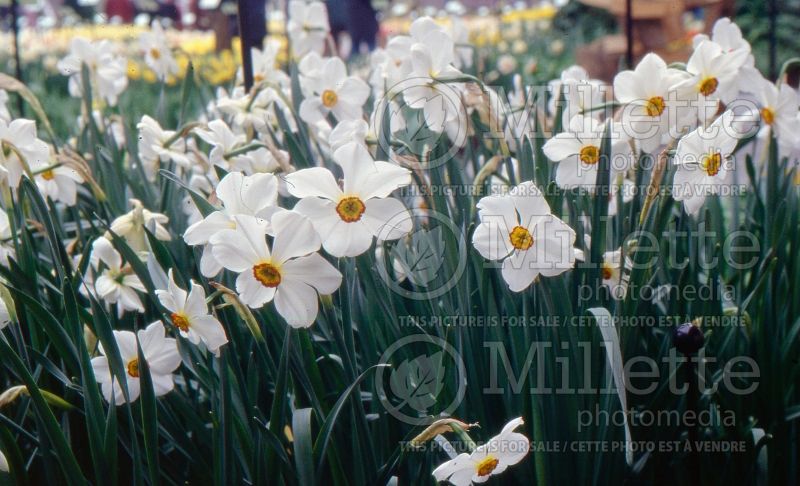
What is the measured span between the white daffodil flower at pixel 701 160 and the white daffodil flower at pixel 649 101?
123 mm

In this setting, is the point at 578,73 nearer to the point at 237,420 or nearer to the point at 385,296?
the point at 385,296

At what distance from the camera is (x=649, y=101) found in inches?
50.3

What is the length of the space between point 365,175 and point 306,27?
1.30m

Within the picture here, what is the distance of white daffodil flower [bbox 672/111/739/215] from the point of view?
1132 millimetres

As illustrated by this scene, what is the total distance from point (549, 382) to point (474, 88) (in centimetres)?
55

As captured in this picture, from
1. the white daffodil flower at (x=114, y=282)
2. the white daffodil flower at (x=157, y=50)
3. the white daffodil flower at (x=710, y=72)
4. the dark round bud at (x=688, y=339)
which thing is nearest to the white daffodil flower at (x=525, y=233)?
the dark round bud at (x=688, y=339)

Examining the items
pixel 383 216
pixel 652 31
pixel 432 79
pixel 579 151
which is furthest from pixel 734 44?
pixel 652 31

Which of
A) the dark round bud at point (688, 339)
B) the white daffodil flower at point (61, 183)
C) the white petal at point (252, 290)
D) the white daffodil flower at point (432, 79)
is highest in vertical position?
the white daffodil flower at point (432, 79)

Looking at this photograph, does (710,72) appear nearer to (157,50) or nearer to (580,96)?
(580,96)

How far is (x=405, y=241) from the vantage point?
4.43ft

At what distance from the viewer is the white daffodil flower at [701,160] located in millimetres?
1132

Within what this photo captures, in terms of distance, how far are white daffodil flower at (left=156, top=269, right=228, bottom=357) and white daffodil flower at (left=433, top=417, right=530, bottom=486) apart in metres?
0.30

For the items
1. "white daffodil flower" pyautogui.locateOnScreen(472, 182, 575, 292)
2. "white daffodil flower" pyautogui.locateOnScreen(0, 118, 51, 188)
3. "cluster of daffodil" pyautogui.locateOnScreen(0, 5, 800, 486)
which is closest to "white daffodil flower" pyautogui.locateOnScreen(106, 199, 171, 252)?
"cluster of daffodil" pyautogui.locateOnScreen(0, 5, 800, 486)

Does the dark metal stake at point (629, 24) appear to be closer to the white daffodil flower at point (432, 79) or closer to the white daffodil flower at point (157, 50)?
the white daffodil flower at point (432, 79)
